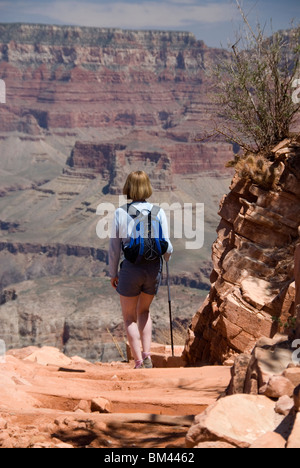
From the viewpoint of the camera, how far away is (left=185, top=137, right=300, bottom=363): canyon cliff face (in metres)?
6.70

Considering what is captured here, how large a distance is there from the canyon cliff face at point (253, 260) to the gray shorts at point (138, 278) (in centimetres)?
121

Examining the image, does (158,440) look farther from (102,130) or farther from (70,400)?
(102,130)

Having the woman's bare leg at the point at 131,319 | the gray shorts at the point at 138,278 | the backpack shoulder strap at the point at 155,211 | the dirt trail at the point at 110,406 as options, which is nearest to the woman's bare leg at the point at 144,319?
the woman's bare leg at the point at 131,319

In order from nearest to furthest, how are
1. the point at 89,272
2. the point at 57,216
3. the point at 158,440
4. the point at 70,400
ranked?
1. the point at 158,440
2. the point at 70,400
3. the point at 89,272
4. the point at 57,216

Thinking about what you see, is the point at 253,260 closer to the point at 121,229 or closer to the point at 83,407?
the point at 121,229

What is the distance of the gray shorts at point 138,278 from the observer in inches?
231

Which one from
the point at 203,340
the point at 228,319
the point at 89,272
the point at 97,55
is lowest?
the point at 89,272

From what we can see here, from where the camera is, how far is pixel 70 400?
16.4ft

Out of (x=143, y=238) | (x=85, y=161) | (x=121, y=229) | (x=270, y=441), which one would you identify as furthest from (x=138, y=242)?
(x=85, y=161)

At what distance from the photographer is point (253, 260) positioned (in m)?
7.29
